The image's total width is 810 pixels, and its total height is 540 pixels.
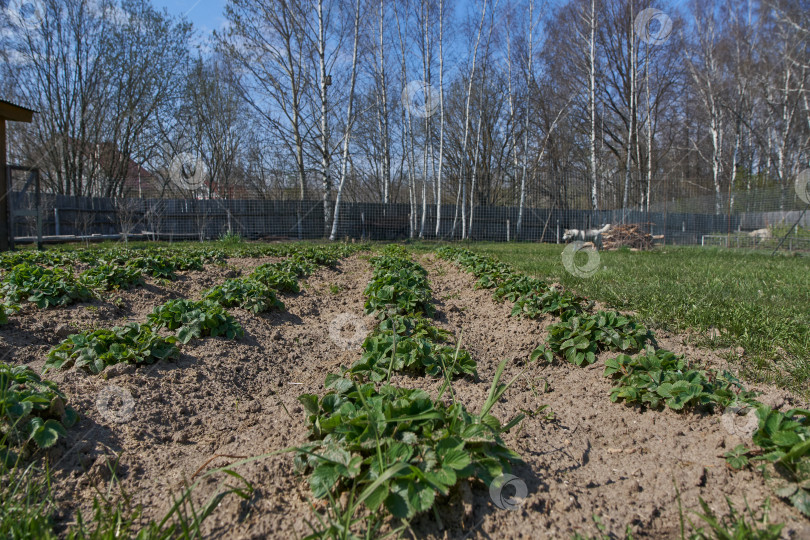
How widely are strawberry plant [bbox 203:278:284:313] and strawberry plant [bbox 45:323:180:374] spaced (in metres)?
1.18

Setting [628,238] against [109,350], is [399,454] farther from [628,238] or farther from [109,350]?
[628,238]

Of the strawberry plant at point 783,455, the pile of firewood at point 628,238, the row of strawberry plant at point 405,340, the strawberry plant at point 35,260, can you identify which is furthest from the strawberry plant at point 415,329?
the pile of firewood at point 628,238

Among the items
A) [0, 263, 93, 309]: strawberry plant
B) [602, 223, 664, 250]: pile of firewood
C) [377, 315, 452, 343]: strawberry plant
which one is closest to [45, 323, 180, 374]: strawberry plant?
[377, 315, 452, 343]: strawberry plant

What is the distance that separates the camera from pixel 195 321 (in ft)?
9.93

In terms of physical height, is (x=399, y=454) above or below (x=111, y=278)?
below

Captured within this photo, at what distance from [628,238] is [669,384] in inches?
528

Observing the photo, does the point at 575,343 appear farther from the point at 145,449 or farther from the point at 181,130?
the point at 181,130

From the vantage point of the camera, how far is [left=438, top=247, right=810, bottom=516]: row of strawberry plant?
1360 mm

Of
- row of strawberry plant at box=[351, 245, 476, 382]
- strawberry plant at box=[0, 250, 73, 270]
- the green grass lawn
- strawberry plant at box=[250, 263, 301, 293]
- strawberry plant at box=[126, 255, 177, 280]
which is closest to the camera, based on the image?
row of strawberry plant at box=[351, 245, 476, 382]

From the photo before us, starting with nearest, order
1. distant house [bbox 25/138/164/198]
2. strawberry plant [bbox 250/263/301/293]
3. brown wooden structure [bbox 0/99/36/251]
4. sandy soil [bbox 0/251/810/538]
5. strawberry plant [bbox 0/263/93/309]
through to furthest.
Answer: sandy soil [bbox 0/251/810/538] < strawberry plant [bbox 0/263/93/309] < strawberry plant [bbox 250/263/301/293] < brown wooden structure [bbox 0/99/36/251] < distant house [bbox 25/138/164/198]

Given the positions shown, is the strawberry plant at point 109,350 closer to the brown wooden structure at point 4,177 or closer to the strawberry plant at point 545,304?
the strawberry plant at point 545,304

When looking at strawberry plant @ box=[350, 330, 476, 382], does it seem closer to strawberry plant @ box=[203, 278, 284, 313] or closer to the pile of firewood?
strawberry plant @ box=[203, 278, 284, 313]

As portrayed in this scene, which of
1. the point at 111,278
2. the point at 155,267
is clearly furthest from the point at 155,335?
the point at 155,267

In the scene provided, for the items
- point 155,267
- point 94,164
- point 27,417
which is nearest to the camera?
point 27,417
